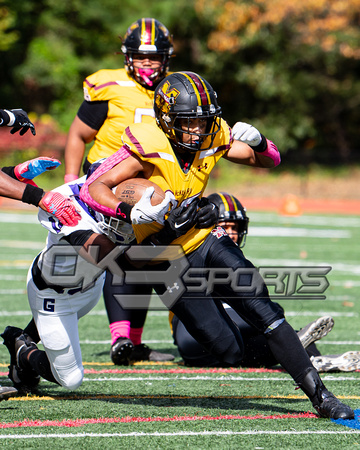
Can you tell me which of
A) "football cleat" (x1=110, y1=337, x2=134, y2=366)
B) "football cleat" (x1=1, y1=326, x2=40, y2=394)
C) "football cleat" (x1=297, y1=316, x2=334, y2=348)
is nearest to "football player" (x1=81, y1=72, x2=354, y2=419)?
"football cleat" (x1=297, y1=316, x2=334, y2=348)

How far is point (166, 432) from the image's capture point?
10.7 feet

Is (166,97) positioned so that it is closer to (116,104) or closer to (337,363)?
(116,104)

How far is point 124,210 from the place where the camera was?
3.33m

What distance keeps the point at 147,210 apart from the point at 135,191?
0.87 feet

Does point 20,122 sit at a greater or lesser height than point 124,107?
greater

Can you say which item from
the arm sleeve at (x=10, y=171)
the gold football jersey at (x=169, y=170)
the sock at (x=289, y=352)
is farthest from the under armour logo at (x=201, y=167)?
the arm sleeve at (x=10, y=171)

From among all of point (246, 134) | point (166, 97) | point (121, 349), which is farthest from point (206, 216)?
point (121, 349)

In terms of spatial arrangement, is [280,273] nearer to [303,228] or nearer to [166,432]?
[166,432]

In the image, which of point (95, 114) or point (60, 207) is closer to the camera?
point (60, 207)

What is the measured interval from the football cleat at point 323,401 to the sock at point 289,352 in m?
0.03

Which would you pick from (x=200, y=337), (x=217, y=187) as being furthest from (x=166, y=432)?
(x=217, y=187)

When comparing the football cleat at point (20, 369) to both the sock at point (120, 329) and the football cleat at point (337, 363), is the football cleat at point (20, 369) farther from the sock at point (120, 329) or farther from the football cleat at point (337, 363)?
the football cleat at point (337, 363)

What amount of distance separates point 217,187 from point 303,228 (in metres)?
7.89

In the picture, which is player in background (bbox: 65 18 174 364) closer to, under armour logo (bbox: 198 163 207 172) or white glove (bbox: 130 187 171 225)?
under armour logo (bbox: 198 163 207 172)
